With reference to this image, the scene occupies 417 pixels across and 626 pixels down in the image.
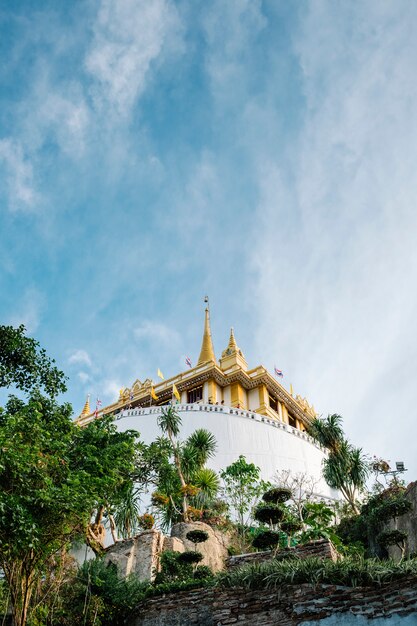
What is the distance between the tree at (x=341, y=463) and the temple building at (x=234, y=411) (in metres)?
3.65

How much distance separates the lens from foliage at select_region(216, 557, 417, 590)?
403 inches

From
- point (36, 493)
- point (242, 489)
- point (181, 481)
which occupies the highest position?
point (242, 489)

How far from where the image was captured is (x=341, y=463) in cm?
2288

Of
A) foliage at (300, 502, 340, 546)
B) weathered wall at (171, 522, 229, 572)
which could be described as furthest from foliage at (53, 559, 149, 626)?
foliage at (300, 502, 340, 546)

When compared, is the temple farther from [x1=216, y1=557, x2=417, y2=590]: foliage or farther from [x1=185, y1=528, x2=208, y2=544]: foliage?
[x1=216, y1=557, x2=417, y2=590]: foliage

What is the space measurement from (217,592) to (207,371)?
25.9m

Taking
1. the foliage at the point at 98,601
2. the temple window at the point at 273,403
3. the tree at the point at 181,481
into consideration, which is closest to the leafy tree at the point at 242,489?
the tree at the point at 181,481

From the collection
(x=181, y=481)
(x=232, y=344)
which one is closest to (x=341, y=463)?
(x=181, y=481)

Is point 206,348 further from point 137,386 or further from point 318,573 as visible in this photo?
point 318,573

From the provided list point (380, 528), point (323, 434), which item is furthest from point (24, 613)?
point (323, 434)

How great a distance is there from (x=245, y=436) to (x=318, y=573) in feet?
61.8

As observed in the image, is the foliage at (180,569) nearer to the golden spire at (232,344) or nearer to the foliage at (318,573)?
the foliage at (318,573)

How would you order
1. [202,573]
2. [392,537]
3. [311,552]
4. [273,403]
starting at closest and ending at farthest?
[311,552]
[392,537]
[202,573]
[273,403]

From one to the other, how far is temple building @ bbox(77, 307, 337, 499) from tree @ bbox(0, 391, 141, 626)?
1581cm
